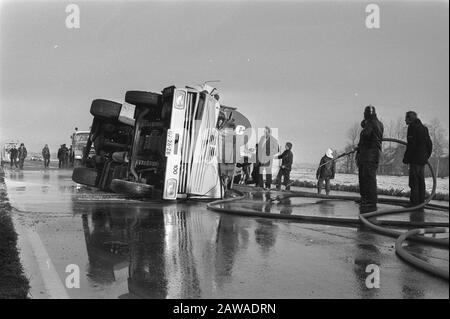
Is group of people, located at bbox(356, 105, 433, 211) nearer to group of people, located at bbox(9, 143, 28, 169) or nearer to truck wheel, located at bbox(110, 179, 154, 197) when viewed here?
truck wheel, located at bbox(110, 179, 154, 197)

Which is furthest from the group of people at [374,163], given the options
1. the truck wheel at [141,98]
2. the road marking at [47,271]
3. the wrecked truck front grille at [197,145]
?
the road marking at [47,271]

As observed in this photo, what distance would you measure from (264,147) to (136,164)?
6171mm

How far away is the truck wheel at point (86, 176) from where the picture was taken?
35.0 feet

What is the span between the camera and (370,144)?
7656 millimetres

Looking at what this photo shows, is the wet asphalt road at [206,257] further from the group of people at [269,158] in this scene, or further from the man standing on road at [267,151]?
the man standing on road at [267,151]

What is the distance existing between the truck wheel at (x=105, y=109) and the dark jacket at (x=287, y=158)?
19.2ft

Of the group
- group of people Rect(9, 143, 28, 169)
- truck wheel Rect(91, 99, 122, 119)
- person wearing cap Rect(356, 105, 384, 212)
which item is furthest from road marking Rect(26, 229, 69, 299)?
group of people Rect(9, 143, 28, 169)

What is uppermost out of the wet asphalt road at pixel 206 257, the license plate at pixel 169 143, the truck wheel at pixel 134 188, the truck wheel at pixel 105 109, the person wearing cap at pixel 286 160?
the truck wheel at pixel 105 109

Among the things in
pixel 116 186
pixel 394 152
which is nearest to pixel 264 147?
pixel 394 152

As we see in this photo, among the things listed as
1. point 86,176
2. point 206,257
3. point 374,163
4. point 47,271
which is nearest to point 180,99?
point 86,176

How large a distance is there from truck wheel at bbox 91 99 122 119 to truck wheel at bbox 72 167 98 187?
4.58 ft

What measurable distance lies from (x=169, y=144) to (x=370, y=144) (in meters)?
3.57

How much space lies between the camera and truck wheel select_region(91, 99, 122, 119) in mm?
10031

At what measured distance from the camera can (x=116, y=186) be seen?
8.98m
